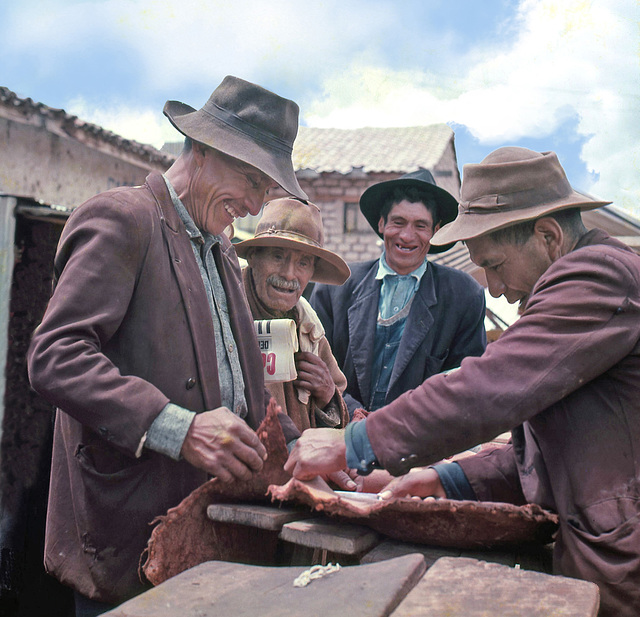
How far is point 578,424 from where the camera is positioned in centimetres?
171

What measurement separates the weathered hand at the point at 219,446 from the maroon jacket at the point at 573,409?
0.39 m

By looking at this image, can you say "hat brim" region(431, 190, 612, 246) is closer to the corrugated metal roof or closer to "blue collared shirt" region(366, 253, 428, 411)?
"blue collared shirt" region(366, 253, 428, 411)

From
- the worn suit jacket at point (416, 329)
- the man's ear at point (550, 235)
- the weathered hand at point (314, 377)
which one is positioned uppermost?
the man's ear at point (550, 235)

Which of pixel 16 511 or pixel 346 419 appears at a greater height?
pixel 346 419

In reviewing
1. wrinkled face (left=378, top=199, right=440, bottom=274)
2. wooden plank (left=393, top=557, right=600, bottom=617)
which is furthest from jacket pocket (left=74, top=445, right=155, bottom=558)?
wrinkled face (left=378, top=199, right=440, bottom=274)

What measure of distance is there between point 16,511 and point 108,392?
84.5 inches

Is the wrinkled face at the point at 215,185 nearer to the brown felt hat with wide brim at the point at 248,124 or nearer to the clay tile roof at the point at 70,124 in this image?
the brown felt hat with wide brim at the point at 248,124

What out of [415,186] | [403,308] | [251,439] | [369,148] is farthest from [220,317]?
[369,148]

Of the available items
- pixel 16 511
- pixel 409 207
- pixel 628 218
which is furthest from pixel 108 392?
pixel 628 218

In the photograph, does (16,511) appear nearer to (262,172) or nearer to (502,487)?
(262,172)

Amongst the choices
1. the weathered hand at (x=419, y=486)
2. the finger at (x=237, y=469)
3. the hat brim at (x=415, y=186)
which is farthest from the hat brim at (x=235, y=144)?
the hat brim at (x=415, y=186)

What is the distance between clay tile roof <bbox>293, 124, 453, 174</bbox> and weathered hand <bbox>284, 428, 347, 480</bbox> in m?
11.1

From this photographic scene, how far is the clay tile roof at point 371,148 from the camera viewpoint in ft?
46.9

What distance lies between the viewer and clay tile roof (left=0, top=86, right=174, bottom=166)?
7426 millimetres
